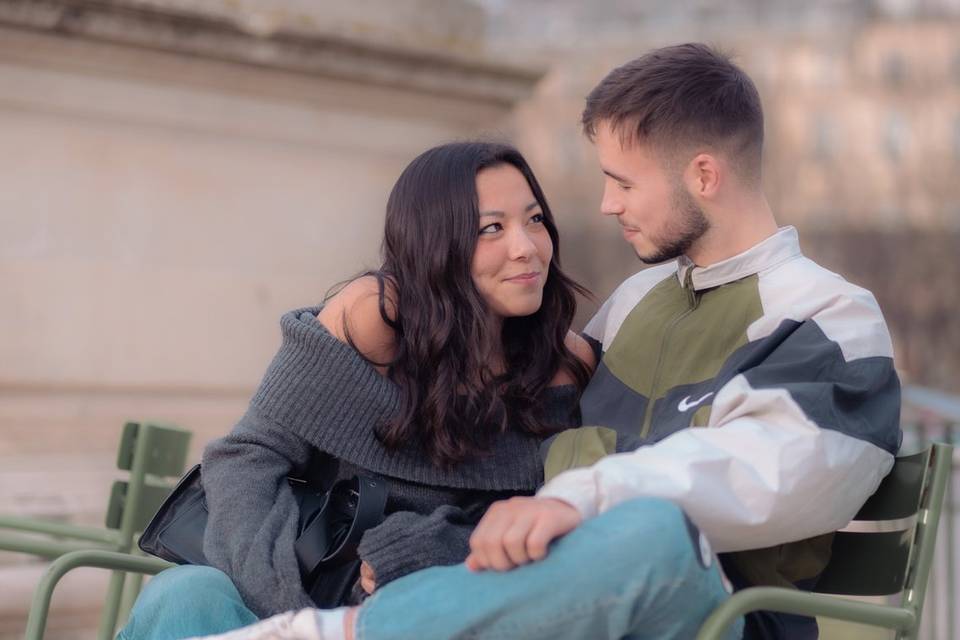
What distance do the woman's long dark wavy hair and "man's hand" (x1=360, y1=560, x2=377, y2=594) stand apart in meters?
0.28

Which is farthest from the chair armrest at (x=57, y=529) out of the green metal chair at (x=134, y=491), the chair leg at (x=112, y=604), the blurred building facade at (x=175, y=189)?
the blurred building facade at (x=175, y=189)

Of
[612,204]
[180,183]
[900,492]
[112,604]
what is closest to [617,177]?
[612,204]

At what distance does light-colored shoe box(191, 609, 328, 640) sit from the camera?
251 centimetres

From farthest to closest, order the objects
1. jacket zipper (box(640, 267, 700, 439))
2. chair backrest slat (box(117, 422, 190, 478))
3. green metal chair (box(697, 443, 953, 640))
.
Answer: chair backrest slat (box(117, 422, 190, 478)) < jacket zipper (box(640, 267, 700, 439)) < green metal chair (box(697, 443, 953, 640))

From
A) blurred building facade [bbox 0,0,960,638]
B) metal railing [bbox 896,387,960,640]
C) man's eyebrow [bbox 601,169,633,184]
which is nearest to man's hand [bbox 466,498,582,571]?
man's eyebrow [bbox 601,169,633,184]

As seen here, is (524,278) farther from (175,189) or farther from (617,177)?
(175,189)

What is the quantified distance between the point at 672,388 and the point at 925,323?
106 feet

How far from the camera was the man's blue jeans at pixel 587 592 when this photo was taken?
2.33 metres

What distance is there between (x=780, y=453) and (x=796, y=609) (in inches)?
9.7

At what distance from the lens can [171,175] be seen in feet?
17.1

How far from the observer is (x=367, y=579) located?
2793mm

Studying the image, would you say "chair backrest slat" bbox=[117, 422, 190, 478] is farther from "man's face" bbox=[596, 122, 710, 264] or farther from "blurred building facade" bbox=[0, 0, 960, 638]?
"man's face" bbox=[596, 122, 710, 264]

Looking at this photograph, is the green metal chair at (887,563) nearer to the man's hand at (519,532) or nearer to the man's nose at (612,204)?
the man's hand at (519,532)

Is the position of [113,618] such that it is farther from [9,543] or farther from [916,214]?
[916,214]
